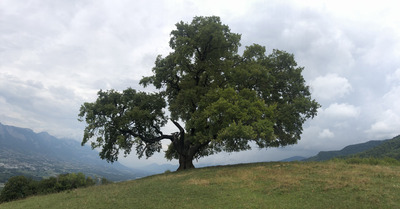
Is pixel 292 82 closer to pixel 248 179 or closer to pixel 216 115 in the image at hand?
pixel 216 115

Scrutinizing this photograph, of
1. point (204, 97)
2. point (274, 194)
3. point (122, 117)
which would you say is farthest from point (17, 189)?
point (274, 194)

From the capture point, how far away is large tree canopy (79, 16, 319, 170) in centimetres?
2459

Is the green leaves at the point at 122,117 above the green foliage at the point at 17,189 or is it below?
above

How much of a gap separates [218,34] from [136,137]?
18.3 m

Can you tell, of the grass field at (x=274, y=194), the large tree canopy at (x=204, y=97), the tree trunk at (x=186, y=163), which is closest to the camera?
the grass field at (x=274, y=194)

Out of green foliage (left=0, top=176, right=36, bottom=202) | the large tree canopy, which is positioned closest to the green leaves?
the large tree canopy

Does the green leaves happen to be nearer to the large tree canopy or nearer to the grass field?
the large tree canopy

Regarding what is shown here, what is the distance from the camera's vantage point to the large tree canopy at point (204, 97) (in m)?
24.6

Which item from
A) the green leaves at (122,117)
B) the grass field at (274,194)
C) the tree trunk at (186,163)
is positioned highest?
the green leaves at (122,117)

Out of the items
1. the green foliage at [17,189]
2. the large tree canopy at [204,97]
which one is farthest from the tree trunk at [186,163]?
the green foliage at [17,189]

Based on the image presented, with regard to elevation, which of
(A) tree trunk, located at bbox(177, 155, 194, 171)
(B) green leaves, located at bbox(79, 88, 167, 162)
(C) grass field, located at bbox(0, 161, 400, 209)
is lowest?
(C) grass field, located at bbox(0, 161, 400, 209)

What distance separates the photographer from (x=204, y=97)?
25.2 meters

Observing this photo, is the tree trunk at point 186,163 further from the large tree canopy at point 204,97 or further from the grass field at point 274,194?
the grass field at point 274,194

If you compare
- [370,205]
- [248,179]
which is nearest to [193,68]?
[248,179]
